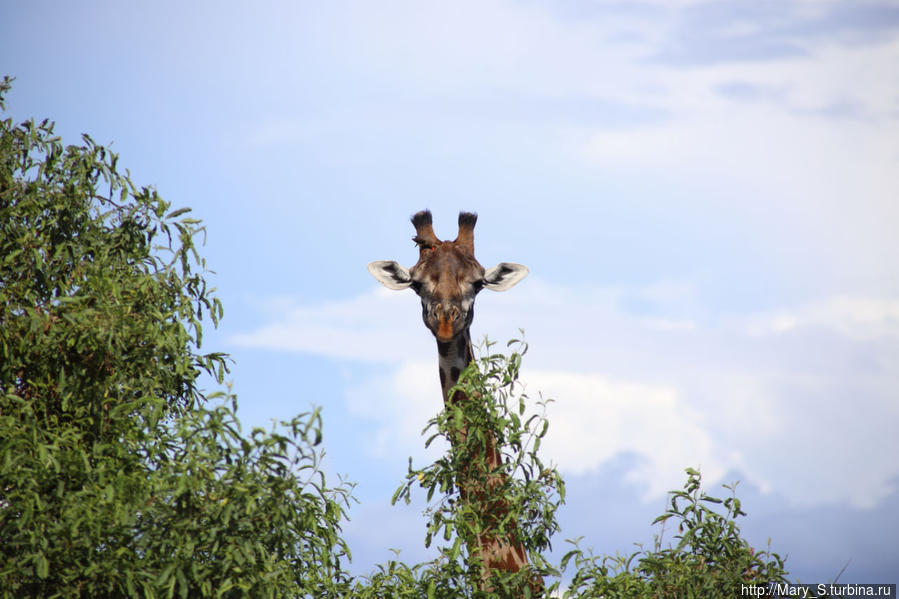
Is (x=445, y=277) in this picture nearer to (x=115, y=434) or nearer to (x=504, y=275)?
(x=504, y=275)

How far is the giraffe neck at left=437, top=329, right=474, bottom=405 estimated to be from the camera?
1260 centimetres

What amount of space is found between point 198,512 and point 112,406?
8.73ft

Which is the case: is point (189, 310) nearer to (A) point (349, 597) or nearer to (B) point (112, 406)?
(B) point (112, 406)

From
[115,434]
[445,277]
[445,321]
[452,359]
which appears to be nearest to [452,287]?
[445,277]

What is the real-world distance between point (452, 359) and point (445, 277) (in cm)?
113

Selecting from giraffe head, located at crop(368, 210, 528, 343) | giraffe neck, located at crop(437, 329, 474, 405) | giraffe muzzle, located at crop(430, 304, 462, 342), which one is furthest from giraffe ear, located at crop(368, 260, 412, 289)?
giraffe neck, located at crop(437, 329, 474, 405)

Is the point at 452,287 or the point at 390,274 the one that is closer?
the point at 452,287

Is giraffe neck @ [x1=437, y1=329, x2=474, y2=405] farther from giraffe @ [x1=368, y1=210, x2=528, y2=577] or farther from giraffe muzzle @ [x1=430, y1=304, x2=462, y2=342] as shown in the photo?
Result: giraffe muzzle @ [x1=430, y1=304, x2=462, y2=342]

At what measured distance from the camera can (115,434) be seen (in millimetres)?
11172

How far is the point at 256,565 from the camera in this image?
976 centimetres

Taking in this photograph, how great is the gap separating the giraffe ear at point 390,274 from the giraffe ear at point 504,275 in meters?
1.14

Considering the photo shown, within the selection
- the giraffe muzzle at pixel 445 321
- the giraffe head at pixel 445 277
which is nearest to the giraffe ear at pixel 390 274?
the giraffe head at pixel 445 277

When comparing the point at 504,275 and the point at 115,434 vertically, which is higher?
the point at 504,275

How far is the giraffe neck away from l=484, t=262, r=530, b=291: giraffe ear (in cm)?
110
